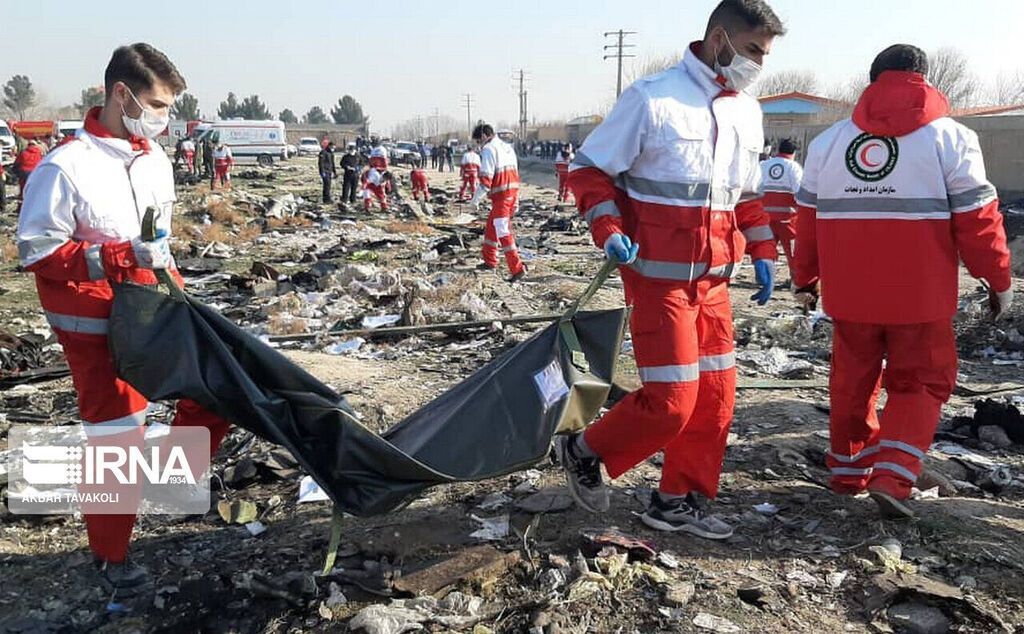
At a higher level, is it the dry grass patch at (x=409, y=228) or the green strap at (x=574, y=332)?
the green strap at (x=574, y=332)

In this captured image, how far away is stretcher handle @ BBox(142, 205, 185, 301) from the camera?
2.68 meters

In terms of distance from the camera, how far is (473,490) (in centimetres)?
367

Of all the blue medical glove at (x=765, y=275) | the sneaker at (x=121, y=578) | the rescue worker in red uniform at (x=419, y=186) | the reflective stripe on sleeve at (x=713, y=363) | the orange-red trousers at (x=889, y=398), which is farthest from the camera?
the rescue worker in red uniform at (x=419, y=186)

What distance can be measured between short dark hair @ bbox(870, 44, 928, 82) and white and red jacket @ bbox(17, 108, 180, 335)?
284 centimetres

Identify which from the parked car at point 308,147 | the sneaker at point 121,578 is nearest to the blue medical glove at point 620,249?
the sneaker at point 121,578

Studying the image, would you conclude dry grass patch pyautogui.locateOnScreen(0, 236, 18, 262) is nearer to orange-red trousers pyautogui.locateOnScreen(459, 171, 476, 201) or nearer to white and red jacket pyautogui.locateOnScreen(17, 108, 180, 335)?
orange-red trousers pyautogui.locateOnScreen(459, 171, 476, 201)

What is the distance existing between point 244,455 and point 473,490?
1328 mm

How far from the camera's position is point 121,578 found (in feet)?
9.88

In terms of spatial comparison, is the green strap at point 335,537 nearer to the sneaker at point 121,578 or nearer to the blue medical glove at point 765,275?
the sneaker at point 121,578

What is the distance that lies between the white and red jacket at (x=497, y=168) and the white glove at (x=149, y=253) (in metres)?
6.95

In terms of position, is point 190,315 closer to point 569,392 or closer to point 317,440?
point 317,440

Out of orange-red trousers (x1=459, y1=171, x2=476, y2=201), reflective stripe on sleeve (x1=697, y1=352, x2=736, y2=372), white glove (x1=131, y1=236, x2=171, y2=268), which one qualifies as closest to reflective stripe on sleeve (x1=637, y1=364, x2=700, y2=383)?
reflective stripe on sleeve (x1=697, y1=352, x2=736, y2=372)

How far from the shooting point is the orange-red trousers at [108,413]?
2.82 m

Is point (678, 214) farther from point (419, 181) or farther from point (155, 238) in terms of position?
point (419, 181)
